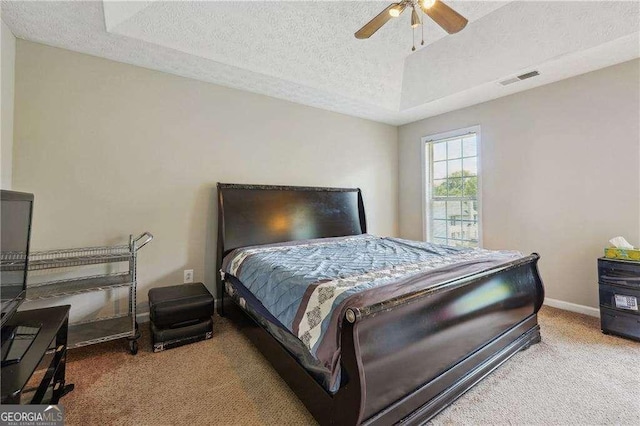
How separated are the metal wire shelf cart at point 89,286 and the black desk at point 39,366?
0.96ft

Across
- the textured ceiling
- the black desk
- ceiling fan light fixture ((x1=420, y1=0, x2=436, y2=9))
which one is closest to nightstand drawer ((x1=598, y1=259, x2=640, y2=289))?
the textured ceiling

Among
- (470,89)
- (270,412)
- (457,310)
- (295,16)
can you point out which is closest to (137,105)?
(295,16)

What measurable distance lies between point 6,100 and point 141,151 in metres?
0.90

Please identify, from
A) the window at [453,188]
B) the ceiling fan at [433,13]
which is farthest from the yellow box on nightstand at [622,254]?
the ceiling fan at [433,13]

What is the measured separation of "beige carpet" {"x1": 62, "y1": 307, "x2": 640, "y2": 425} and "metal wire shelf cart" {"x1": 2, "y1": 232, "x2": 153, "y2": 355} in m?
0.19

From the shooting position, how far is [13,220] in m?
1.32

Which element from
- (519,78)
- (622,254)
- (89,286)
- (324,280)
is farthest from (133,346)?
(519,78)

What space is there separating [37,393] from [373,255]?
7.03ft

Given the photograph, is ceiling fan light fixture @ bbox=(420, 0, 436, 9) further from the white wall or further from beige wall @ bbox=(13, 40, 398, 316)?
the white wall

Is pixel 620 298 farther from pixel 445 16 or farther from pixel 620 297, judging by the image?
pixel 445 16

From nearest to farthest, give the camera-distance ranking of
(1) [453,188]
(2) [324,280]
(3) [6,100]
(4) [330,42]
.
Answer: (2) [324,280], (3) [6,100], (4) [330,42], (1) [453,188]

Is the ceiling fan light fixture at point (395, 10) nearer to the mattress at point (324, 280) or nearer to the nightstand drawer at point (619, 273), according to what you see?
the mattress at point (324, 280)

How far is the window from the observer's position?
3826 millimetres

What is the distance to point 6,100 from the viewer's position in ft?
6.73
